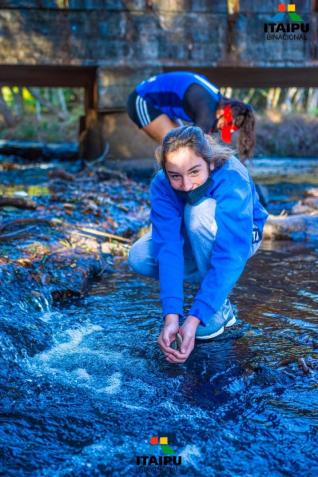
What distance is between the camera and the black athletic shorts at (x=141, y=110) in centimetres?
530

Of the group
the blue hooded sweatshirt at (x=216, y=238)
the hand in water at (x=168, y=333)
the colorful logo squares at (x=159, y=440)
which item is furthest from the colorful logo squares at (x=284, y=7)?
the colorful logo squares at (x=159, y=440)

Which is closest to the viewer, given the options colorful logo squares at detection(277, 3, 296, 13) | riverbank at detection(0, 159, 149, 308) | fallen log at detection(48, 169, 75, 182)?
riverbank at detection(0, 159, 149, 308)

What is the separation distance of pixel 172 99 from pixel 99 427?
3514 millimetres

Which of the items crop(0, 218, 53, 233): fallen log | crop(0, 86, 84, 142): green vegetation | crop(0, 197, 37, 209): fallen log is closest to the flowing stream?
crop(0, 218, 53, 233): fallen log

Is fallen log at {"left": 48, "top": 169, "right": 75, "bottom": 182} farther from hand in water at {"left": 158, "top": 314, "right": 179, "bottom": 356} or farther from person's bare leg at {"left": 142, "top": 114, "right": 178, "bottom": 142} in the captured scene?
hand in water at {"left": 158, "top": 314, "right": 179, "bottom": 356}

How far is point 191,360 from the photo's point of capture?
2.70 m

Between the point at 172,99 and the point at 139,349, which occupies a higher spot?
the point at 172,99

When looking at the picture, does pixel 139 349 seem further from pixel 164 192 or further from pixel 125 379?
pixel 164 192

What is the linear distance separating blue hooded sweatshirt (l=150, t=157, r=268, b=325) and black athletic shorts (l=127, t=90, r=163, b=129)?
106 inches

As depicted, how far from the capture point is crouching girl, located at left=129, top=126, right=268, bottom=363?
2.46m

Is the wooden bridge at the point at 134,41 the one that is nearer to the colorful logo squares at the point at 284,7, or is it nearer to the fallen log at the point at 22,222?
the colorful logo squares at the point at 284,7

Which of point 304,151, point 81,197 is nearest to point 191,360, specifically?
point 81,197

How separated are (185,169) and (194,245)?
0.43m

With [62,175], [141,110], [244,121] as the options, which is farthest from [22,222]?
[62,175]
